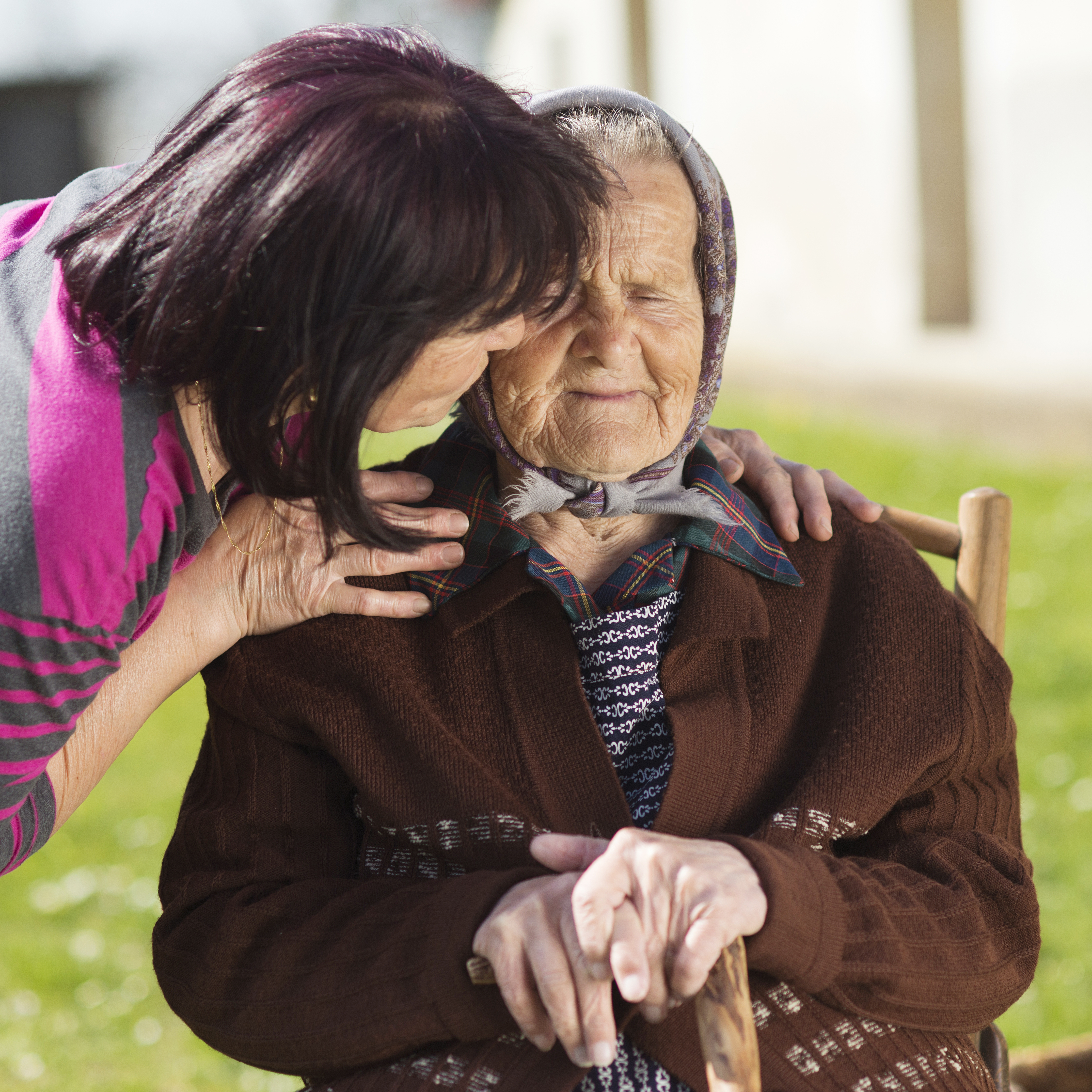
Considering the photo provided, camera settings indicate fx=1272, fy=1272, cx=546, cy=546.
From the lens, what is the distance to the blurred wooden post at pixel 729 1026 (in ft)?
5.12

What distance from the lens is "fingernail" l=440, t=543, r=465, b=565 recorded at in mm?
2070

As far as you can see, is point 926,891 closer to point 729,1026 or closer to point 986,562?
point 729,1026

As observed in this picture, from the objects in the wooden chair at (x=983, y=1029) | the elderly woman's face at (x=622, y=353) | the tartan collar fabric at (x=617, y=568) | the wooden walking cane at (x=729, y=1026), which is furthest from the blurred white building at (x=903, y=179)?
the wooden walking cane at (x=729, y=1026)

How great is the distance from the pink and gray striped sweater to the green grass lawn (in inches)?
14.7

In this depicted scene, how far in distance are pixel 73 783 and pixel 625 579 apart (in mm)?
922

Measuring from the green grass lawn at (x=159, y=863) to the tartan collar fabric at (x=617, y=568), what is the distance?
31 centimetres

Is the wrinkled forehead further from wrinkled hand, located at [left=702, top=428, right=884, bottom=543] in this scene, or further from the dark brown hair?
wrinkled hand, located at [left=702, top=428, right=884, bottom=543]

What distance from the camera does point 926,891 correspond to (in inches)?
73.8

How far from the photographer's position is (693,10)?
12.4 metres

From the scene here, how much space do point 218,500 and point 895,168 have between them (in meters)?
7.91

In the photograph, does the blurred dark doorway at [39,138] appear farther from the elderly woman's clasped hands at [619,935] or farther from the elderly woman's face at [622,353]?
the elderly woman's clasped hands at [619,935]

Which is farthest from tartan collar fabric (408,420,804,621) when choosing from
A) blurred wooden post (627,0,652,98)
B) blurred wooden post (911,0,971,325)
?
blurred wooden post (627,0,652,98)

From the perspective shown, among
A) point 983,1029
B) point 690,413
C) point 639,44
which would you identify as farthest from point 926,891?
point 639,44

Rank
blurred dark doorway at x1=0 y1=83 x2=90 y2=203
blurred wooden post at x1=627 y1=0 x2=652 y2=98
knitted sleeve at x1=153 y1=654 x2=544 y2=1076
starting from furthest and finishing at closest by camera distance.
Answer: blurred dark doorway at x1=0 y1=83 x2=90 y2=203, blurred wooden post at x1=627 y1=0 x2=652 y2=98, knitted sleeve at x1=153 y1=654 x2=544 y2=1076
